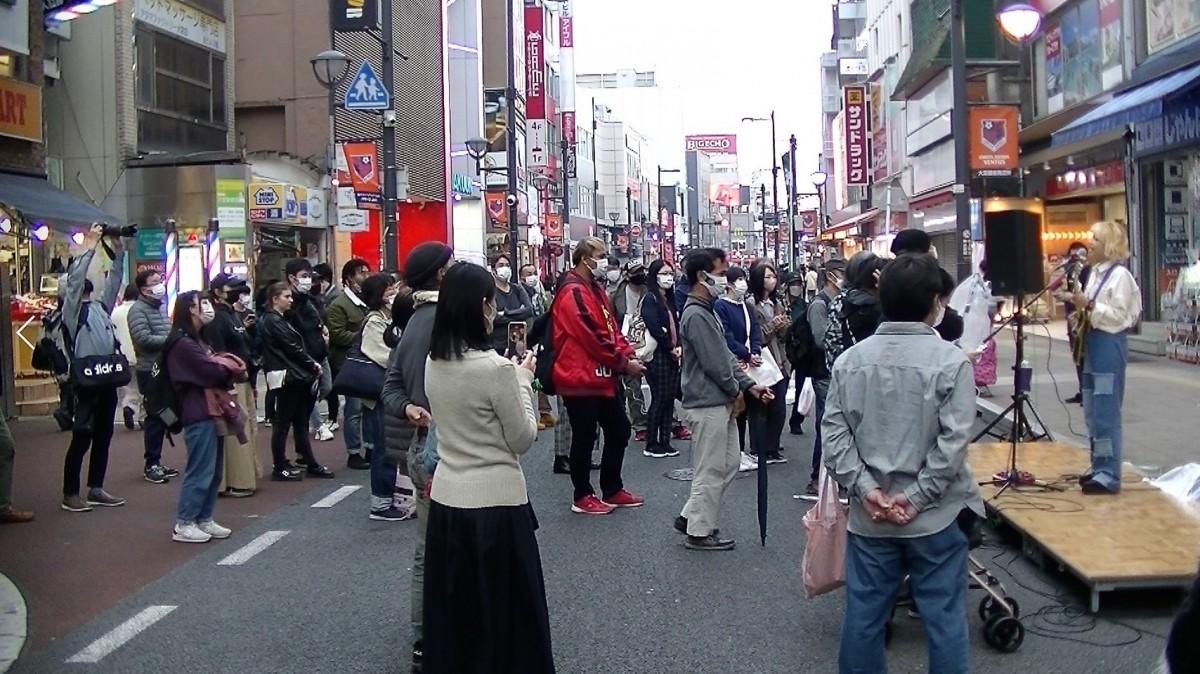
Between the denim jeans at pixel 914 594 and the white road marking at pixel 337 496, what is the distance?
6044 mm

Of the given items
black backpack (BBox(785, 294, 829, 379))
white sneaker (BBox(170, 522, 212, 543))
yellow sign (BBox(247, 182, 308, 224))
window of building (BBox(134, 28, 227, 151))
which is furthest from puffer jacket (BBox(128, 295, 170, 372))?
window of building (BBox(134, 28, 227, 151))

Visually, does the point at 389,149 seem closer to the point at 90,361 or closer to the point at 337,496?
the point at 337,496

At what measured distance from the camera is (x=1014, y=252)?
866cm

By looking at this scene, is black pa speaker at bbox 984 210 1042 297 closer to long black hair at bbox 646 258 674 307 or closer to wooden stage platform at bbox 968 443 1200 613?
wooden stage platform at bbox 968 443 1200 613

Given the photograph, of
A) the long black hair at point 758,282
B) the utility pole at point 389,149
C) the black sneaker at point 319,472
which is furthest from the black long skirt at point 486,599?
the utility pole at point 389,149

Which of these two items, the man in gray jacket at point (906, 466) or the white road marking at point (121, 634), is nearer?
the man in gray jacket at point (906, 466)

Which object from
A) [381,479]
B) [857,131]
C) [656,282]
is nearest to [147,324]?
[381,479]

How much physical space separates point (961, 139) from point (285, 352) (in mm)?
8513

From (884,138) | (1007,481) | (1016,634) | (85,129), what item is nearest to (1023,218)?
(1007,481)

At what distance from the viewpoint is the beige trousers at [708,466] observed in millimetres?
7398

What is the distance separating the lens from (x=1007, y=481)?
815 centimetres

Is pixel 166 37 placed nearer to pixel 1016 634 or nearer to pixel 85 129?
pixel 85 129

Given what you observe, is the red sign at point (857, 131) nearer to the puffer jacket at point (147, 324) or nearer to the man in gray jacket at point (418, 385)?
the puffer jacket at point (147, 324)

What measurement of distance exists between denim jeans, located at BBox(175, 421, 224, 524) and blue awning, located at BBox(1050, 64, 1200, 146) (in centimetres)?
1206
